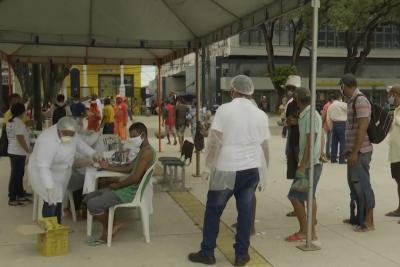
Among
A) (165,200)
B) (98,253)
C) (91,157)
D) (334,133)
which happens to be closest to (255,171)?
(98,253)

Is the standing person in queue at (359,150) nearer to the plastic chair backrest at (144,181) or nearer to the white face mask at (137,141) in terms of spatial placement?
the plastic chair backrest at (144,181)

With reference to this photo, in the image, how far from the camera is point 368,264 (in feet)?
16.4

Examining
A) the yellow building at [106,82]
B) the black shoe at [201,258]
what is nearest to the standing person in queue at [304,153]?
the black shoe at [201,258]

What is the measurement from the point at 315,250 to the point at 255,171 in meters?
1.21

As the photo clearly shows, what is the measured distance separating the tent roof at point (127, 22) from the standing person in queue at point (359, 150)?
1.81m

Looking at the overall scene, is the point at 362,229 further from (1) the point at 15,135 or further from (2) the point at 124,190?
(1) the point at 15,135

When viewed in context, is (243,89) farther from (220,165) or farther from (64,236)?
(64,236)

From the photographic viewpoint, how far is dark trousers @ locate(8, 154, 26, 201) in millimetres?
7453

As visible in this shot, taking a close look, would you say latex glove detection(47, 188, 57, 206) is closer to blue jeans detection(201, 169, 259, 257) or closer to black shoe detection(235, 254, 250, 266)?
blue jeans detection(201, 169, 259, 257)

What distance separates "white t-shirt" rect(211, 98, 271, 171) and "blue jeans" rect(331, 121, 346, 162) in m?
7.51

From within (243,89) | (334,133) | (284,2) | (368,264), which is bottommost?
(368,264)

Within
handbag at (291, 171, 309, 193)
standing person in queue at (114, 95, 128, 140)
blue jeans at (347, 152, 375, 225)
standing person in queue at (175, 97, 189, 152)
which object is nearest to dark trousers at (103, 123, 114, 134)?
standing person in queue at (114, 95, 128, 140)

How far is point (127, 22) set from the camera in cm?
978

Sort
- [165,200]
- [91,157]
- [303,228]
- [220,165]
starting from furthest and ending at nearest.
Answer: [165,200] < [91,157] < [303,228] < [220,165]
